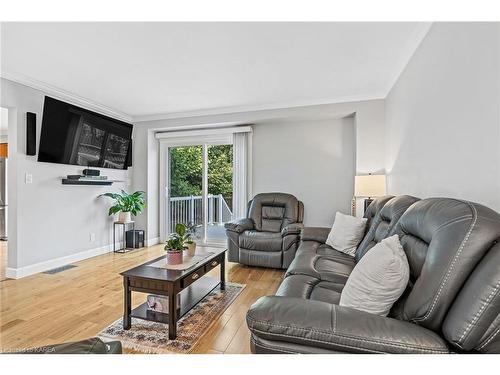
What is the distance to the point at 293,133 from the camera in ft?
14.7

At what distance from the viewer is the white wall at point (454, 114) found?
1.37 meters

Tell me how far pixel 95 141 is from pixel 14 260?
1.93m

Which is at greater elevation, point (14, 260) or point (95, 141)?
point (95, 141)

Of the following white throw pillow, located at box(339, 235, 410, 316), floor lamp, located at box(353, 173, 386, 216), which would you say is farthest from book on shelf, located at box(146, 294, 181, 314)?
floor lamp, located at box(353, 173, 386, 216)

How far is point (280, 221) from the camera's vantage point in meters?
4.02

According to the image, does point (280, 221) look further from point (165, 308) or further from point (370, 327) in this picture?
point (370, 327)

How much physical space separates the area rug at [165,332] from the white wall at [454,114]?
6.58ft

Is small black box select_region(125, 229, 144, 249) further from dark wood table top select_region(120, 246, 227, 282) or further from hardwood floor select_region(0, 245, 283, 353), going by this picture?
dark wood table top select_region(120, 246, 227, 282)

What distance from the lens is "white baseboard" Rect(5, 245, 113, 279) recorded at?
323 centimetres

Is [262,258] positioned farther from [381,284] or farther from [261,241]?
[381,284]

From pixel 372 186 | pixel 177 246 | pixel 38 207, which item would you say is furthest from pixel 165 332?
pixel 372 186

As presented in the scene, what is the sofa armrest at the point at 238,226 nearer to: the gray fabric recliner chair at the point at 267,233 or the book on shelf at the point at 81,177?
the gray fabric recliner chair at the point at 267,233

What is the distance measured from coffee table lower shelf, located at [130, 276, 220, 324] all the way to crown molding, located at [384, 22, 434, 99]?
288 cm
